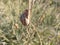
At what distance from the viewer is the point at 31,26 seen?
2666 millimetres

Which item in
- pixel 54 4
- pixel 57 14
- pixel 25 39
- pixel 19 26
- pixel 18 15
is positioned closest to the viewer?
pixel 25 39

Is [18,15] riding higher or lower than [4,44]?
higher

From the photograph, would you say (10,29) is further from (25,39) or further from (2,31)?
(25,39)

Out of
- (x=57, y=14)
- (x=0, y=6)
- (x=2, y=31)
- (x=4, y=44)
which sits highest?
(x=0, y=6)

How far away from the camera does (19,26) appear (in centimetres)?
279

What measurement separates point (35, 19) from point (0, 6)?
0.71 m

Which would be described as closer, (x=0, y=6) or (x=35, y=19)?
(x=35, y=19)

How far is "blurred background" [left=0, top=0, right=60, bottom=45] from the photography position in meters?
2.60

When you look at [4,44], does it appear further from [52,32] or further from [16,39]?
[52,32]

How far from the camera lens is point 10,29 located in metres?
2.80

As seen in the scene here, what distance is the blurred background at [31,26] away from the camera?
2602 mm

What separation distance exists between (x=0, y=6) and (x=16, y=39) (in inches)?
33.2

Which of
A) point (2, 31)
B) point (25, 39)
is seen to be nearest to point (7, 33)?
point (2, 31)

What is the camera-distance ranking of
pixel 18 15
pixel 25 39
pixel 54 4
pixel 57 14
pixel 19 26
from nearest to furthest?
pixel 25 39, pixel 19 26, pixel 18 15, pixel 57 14, pixel 54 4
